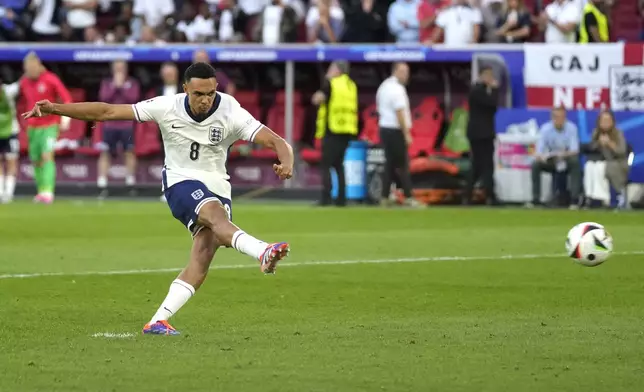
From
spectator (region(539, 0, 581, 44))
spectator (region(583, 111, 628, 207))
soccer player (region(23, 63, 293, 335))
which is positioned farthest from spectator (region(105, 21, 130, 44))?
soccer player (region(23, 63, 293, 335))

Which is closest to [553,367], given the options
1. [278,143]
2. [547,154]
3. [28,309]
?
[278,143]

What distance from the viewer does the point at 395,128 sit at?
24812 mm

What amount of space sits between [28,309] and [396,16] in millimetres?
16870

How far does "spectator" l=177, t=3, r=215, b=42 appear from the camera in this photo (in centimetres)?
2909

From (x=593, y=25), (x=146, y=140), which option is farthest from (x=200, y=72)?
(x=146, y=140)

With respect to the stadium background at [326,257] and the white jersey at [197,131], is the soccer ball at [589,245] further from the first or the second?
the white jersey at [197,131]

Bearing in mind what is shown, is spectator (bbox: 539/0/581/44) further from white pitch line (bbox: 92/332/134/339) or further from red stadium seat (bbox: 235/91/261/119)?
white pitch line (bbox: 92/332/134/339)

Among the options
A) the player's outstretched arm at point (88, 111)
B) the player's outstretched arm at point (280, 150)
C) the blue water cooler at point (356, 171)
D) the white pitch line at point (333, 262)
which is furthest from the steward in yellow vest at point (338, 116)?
the player's outstretched arm at point (88, 111)

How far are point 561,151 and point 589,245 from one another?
1230cm

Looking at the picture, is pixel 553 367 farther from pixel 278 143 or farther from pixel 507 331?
pixel 278 143

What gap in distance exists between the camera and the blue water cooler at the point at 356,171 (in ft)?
86.3

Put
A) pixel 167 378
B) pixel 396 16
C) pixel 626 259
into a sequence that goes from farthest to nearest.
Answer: pixel 396 16, pixel 626 259, pixel 167 378

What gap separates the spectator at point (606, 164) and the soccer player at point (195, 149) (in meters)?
14.8

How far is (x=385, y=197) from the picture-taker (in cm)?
2517
